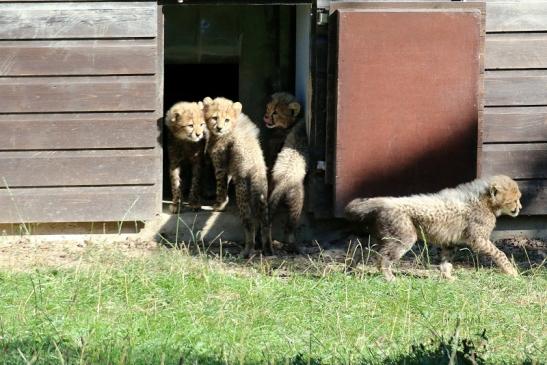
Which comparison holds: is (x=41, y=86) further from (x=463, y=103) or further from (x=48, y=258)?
(x=463, y=103)

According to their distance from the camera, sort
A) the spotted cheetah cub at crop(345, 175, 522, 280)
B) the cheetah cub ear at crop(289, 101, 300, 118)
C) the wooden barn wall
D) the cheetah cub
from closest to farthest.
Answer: the spotted cheetah cub at crop(345, 175, 522, 280) → the wooden barn wall → the cheetah cub → the cheetah cub ear at crop(289, 101, 300, 118)

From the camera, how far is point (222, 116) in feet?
34.2

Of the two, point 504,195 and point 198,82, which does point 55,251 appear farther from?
point 198,82

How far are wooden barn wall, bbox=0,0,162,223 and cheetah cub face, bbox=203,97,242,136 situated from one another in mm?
744

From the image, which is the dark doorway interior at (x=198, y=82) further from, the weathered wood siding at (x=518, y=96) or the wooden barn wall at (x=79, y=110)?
the weathered wood siding at (x=518, y=96)

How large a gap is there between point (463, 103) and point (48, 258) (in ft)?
11.6

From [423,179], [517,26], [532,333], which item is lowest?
[532,333]

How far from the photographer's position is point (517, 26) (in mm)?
9875

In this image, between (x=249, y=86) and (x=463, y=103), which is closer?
(x=463, y=103)

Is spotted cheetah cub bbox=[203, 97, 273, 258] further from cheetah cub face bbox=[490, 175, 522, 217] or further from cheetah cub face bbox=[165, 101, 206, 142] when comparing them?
cheetah cub face bbox=[490, 175, 522, 217]

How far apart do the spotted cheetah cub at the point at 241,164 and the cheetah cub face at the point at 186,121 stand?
9cm

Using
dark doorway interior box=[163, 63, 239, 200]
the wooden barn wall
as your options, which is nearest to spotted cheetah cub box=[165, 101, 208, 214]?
the wooden barn wall

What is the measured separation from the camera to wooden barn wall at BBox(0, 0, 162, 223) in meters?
9.55

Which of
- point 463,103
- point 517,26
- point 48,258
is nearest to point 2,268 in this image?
point 48,258
